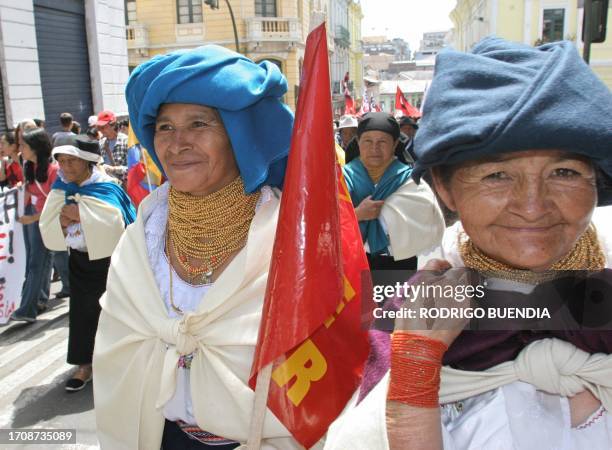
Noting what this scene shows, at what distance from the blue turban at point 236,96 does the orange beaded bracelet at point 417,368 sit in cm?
95

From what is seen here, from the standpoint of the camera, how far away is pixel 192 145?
2.03 meters

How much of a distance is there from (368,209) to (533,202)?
9.86 feet

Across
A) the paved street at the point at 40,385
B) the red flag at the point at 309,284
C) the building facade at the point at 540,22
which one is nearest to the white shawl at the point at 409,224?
the paved street at the point at 40,385

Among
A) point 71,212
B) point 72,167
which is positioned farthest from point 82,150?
point 71,212

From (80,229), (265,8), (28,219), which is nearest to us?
(80,229)

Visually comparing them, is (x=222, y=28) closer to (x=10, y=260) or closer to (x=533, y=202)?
(x=10, y=260)

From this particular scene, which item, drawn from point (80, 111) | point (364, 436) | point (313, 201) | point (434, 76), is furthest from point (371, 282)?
point (80, 111)

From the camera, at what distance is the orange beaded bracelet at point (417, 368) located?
3.89ft

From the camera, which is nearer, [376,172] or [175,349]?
[175,349]

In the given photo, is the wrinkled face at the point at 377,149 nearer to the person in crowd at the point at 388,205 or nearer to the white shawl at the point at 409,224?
the person in crowd at the point at 388,205

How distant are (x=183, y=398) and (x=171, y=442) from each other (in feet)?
0.67

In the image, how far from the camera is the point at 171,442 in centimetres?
202

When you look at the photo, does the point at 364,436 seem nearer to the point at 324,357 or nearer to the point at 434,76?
the point at 324,357

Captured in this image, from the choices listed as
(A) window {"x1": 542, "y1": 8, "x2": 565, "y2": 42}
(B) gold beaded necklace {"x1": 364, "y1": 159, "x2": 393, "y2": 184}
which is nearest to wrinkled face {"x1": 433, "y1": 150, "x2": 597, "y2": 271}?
(B) gold beaded necklace {"x1": 364, "y1": 159, "x2": 393, "y2": 184}
